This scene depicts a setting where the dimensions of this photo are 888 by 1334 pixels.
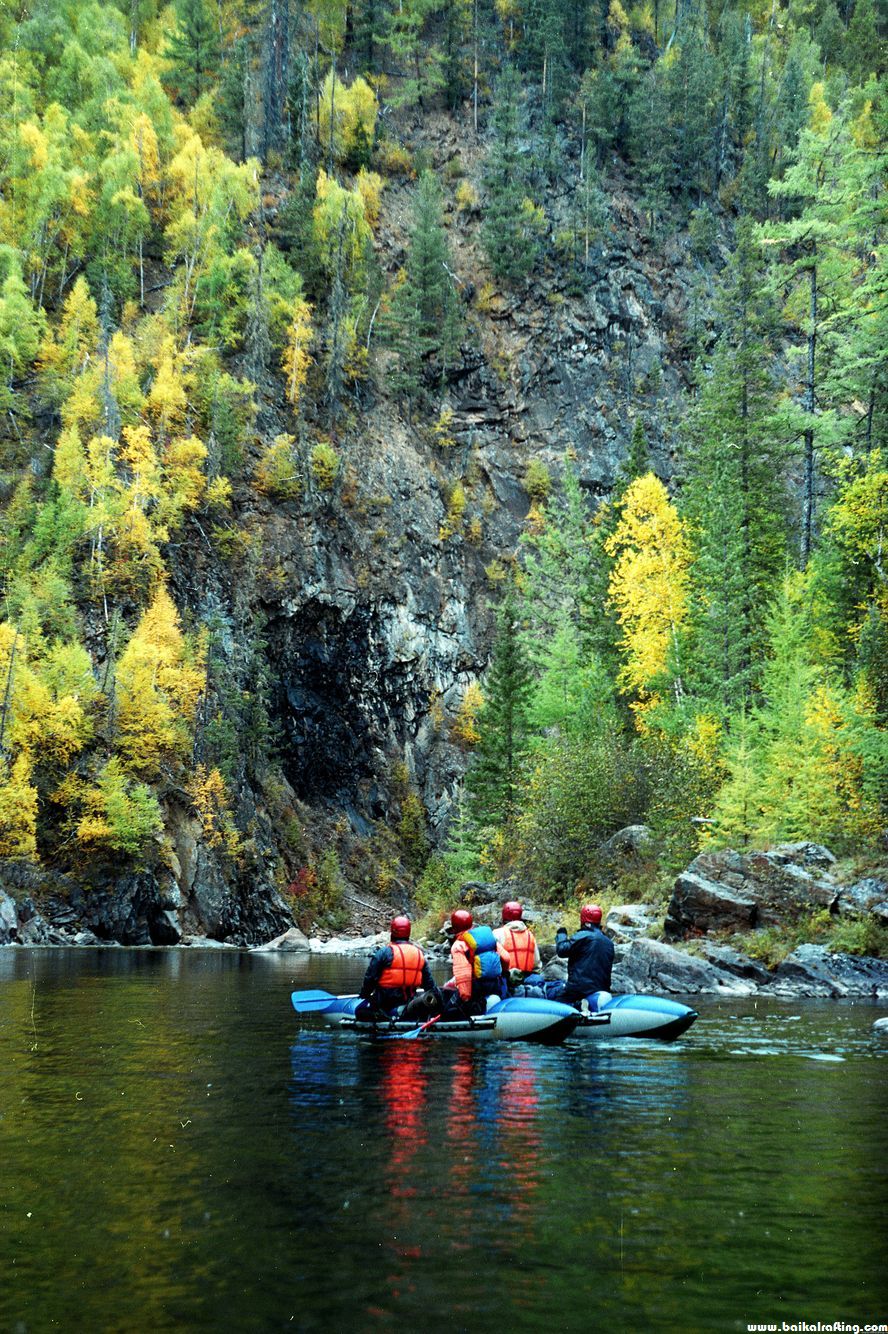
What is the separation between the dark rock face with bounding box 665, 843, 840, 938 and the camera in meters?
26.7

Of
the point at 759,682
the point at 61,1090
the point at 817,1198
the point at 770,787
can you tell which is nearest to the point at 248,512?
the point at 759,682

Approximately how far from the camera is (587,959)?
17.9 metres

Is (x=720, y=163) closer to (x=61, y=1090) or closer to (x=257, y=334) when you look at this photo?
(x=257, y=334)

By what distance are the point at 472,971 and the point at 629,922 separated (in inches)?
552

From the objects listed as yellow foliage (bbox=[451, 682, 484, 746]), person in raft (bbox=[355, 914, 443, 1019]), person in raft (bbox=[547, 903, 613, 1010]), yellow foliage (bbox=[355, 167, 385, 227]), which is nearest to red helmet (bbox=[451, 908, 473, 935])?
person in raft (bbox=[355, 914, 443, 1019])

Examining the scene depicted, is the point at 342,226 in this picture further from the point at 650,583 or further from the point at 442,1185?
the point at 442,1185

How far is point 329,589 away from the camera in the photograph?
71125 millimetres

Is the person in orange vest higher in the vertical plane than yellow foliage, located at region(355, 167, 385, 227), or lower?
lower

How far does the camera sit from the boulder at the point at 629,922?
2977cm

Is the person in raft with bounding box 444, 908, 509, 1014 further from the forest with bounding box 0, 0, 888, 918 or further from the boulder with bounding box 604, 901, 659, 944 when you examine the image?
the forest with bounding box 0, 0, 888, 918

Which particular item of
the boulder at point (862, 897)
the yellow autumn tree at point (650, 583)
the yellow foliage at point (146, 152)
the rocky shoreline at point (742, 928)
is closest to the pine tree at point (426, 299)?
the yellow foliage at point (146, 152)

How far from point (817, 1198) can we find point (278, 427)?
70.6 metres

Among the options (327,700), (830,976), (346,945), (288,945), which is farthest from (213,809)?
(830,976)

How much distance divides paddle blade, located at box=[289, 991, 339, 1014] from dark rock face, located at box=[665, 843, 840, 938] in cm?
1129
